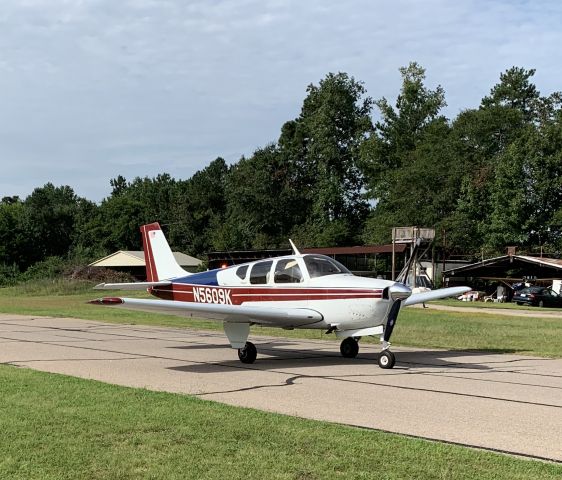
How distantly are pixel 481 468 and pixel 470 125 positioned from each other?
66.4 metres

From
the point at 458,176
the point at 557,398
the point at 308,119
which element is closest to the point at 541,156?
the point at 458,176

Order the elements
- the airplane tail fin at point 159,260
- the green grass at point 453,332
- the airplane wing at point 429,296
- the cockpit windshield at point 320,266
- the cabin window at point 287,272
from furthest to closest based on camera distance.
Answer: the green grass at point 453,332, the airplane tail fin at point 159,260, the airplane wing at point 429,296, the cabin window at point 287,272, the cockpit windshield at point 320,266

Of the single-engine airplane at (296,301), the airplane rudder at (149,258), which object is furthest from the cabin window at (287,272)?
the airplane rudder at (149,258)

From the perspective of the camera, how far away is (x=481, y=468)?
17.5 ft

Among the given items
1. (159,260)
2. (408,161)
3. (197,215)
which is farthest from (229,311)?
(197,215)

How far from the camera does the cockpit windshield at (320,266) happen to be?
13125 millimetres

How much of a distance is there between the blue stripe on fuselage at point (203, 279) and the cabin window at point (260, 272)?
42.9 inches

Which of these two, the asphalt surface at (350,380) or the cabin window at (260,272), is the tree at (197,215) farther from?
the cabin window at (260,272)

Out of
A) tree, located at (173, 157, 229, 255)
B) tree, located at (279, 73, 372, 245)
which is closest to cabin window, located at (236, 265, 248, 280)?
tree, located at (279, 73, 372, 245)

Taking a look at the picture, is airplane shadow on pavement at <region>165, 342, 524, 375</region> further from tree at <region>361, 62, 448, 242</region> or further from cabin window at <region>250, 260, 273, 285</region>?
tree at <region>361, 62, 448, 242</region>

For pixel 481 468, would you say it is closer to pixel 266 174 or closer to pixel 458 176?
pixel 458 176

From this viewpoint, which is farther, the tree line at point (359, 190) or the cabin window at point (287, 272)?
the tree line at point (359, 190)

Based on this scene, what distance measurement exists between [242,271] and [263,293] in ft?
2.87

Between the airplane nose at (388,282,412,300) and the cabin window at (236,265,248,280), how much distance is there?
3.45 m
